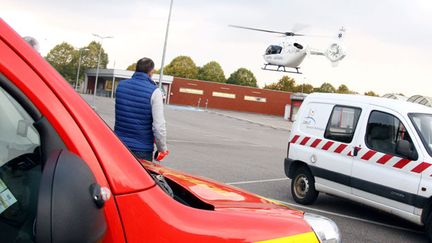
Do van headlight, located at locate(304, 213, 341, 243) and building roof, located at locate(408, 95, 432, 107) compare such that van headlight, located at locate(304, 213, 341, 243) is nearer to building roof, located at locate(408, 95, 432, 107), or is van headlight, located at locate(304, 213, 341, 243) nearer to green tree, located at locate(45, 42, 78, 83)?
green tree, located at locate(45, 42, 78, 83)

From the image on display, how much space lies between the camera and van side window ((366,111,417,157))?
6.73 metres

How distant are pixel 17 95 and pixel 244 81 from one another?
10695 centimetres

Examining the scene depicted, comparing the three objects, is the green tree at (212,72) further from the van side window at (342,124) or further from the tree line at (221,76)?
the van side window at (342,124)

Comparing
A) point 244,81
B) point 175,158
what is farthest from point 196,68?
point 175,158

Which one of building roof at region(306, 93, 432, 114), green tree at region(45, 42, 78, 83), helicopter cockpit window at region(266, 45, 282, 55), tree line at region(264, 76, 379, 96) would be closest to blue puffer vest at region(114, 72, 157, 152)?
green tree at region(45, 42, 78, 83)

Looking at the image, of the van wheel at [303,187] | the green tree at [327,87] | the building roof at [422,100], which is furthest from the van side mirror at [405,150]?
the green tree at [327,87]

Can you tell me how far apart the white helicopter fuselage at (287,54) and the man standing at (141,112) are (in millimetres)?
42103

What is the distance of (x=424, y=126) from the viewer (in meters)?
6.70

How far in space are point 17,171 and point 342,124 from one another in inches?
266

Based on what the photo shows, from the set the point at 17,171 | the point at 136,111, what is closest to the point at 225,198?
the point at 17,171

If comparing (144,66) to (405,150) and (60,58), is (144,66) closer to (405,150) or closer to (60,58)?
(60,58)

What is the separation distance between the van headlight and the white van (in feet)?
15.1

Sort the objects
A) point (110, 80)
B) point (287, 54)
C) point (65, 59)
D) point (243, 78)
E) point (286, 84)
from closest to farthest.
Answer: point (65, 59), point (287, 54), point (110, 80), point (286, 84), point (243, 78)

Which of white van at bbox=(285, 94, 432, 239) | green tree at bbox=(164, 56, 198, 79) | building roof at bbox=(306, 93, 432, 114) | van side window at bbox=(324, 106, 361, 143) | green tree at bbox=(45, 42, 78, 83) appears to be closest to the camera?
green tree at bbox=(45, 42, 78, 83)
